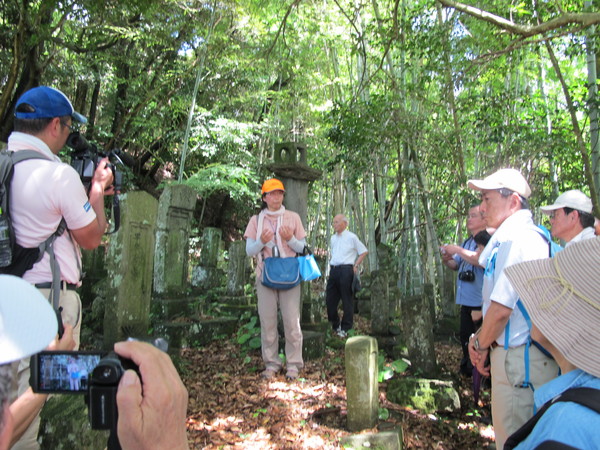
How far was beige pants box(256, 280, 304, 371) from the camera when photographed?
14.3 feet

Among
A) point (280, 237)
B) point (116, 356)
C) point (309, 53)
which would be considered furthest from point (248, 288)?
point (116, 356)

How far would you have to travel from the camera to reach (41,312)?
0.92 meters

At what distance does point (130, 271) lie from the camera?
4.49 meters

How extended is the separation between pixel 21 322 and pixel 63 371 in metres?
0.19

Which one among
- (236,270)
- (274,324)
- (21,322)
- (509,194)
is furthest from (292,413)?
(236,270)

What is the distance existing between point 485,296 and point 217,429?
2.16 meters

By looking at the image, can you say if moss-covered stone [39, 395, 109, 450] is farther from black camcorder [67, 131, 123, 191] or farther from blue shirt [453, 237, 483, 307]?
blue shirt [453, 237, 483, 307]

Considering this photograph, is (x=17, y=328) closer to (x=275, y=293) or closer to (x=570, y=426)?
(x=570, y=426)

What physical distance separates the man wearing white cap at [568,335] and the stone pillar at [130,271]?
3.92 m

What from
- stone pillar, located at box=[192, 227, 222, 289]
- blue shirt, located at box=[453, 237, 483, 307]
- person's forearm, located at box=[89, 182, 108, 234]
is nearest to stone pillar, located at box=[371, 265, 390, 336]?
blue shirt, located at box=[453, 237, 483, 307]

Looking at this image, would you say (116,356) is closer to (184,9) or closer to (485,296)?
(485,296)

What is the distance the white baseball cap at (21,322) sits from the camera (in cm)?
87

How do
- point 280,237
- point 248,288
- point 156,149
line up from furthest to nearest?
point 156,149, point 248,288, point 280,237

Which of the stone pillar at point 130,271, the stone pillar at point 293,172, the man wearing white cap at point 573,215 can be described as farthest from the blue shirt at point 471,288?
the stone pillar at point 130,271
